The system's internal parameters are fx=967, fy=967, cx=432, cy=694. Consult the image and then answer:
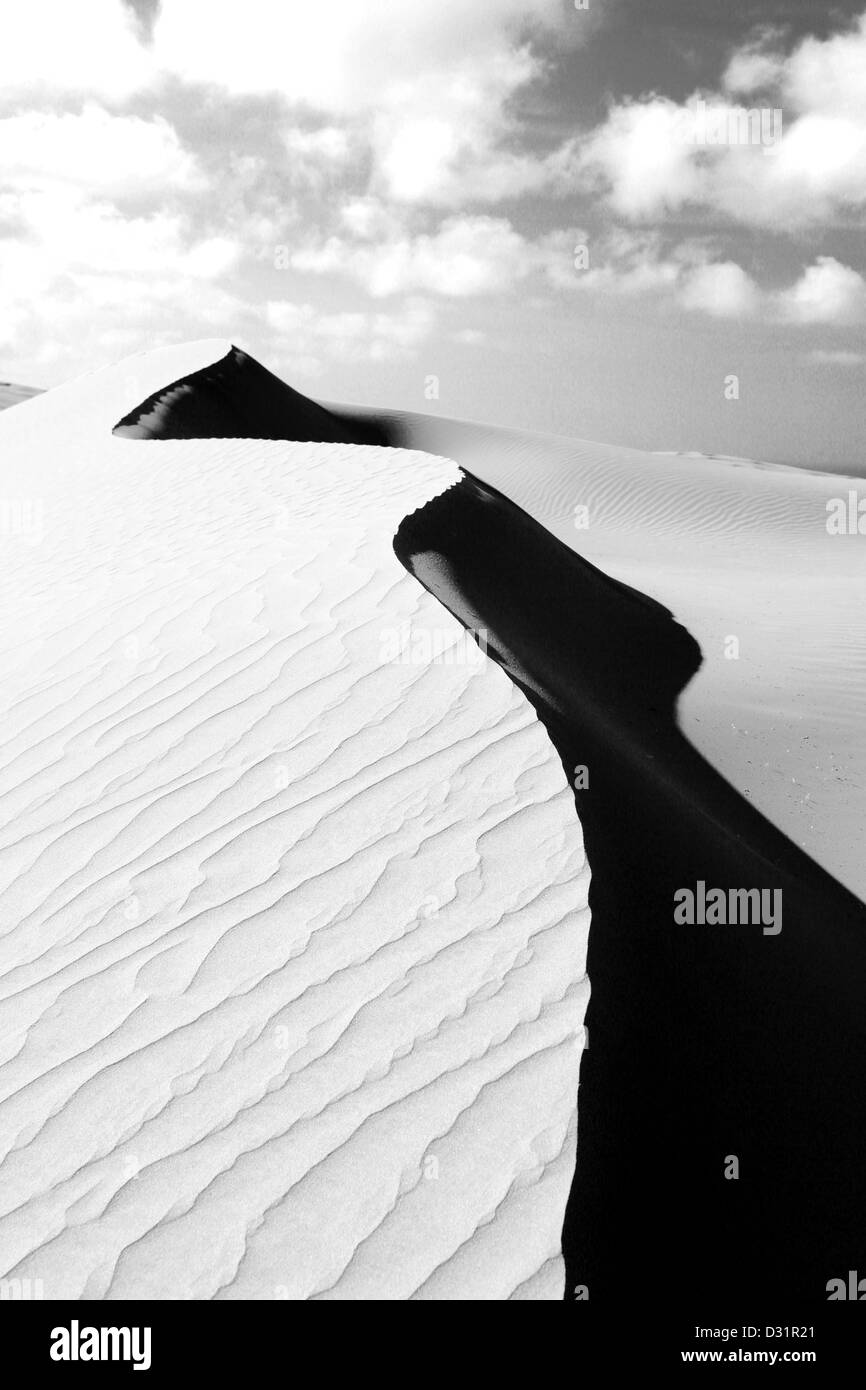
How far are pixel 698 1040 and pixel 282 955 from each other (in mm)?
1414

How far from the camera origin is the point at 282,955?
3.14 metres

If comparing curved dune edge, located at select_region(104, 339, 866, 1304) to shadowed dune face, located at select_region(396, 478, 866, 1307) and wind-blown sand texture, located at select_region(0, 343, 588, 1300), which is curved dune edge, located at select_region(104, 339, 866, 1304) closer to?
shadowed dune face, located at select_region(396, 478, 866, 1307)

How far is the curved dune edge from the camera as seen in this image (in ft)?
8.59

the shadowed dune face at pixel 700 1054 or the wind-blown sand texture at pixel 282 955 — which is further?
the shadowed dune face at pixel 700 1054

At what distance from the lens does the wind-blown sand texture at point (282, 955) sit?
2.36 m

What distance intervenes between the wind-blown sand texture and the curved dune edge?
0.61 ft

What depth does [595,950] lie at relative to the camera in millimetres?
3162

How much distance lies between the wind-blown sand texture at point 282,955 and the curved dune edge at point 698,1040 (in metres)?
0.18

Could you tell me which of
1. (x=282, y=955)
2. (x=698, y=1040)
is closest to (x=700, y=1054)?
(x=698, y=1040)

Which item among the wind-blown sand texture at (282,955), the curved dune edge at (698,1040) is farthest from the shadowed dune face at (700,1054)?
the wind-blown sand texture at (282,955)

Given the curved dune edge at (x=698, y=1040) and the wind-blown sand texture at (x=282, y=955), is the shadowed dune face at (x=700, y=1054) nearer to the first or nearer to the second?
the curved dune edge at (x=698, y=1040)

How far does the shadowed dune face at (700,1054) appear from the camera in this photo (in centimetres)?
260
